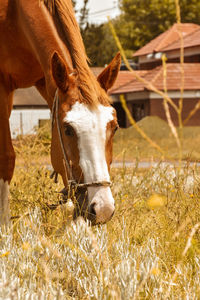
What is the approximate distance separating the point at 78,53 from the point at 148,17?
4467cm

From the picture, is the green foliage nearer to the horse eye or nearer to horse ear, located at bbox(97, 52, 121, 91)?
horse ear, located at bbox(97, 52, 121, 91)

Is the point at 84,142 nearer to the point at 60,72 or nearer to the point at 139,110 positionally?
the point at 60,72

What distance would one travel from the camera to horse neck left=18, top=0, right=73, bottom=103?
3.76 m

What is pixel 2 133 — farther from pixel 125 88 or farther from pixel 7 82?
pixel 125 88

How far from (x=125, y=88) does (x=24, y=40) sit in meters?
24.5

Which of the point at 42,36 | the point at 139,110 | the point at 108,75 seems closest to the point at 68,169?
the point at 108,75

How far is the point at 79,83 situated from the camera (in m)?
3.44

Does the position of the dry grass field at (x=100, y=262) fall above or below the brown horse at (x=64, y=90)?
below

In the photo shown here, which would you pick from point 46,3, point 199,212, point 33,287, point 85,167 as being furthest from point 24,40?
point 33,287

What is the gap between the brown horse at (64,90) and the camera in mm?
3172

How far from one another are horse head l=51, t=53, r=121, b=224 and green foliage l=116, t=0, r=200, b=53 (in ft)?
140

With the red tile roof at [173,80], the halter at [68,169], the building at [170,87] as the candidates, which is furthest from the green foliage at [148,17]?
the halter at [68,169]

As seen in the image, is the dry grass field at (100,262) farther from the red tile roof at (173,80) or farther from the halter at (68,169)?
the red tile roof at (173,80)

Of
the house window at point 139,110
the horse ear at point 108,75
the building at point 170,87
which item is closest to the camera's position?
the horse ear at point 108,75
